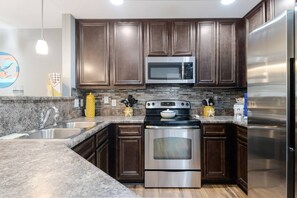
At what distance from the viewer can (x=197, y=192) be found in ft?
8.93

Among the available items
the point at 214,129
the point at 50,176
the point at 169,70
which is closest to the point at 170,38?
the point at 169,70

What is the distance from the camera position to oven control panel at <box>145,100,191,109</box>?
3.38 m

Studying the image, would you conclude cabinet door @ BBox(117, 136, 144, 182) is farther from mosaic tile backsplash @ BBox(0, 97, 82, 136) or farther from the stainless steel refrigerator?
the stainless steel refrigerator

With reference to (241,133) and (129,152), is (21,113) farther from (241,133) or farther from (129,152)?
(241,133)

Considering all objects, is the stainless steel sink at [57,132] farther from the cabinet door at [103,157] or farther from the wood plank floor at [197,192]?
the wood plank floor at [197,192]

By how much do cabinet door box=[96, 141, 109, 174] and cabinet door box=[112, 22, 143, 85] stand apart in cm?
99

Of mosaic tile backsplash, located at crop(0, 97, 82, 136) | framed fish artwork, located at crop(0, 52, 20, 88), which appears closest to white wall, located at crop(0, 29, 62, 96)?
framed fish artwork, located at crop(0, 52, 20, 88)

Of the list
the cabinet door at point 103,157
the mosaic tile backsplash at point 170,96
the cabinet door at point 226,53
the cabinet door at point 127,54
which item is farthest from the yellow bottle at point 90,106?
the cabinet door at point 226,53

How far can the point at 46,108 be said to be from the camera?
90.7 inches

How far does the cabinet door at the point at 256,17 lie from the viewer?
2.58 m

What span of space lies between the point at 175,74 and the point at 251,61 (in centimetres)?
127

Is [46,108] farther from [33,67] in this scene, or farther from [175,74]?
[33,67]

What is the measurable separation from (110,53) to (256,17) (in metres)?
1.95

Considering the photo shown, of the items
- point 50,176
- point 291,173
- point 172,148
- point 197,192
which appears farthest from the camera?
point 172,148
